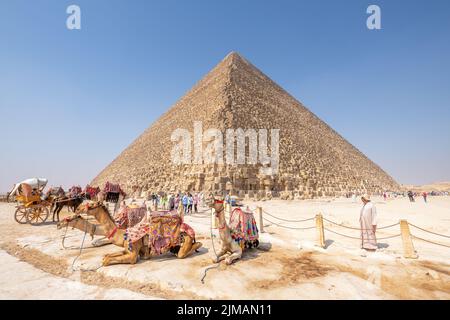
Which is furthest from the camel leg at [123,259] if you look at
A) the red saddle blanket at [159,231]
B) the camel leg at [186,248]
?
the camel leg at [186,248]

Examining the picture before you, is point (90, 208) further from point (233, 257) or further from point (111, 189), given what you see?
point (111, 189)

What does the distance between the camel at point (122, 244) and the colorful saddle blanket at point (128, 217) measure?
1060 millimetres

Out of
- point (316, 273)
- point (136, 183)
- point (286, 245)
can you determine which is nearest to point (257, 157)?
point (136, 183)

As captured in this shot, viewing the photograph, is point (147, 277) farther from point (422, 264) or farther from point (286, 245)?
point (422, 264)

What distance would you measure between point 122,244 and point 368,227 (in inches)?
199

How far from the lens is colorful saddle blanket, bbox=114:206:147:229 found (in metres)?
5.07

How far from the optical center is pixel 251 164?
68.3 ft

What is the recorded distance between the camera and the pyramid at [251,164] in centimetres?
1978

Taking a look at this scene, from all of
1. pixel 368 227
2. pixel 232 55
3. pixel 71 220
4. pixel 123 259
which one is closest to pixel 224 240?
pixel 123 259

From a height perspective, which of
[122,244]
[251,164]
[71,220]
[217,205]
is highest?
[251,164]

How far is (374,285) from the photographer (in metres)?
2.84

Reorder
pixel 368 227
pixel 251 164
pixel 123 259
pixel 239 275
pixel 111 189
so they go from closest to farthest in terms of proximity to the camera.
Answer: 1. pixel 239 275
2. pixel 123 259
3. pixel 368 227
4. pixel 111 189
5. pixel 251 164

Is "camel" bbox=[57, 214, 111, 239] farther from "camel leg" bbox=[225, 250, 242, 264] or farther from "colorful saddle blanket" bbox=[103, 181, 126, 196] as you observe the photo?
"colorful saddle blanket" bbox=[103, 181, 126, 196]

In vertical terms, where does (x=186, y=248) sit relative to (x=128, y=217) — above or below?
below
